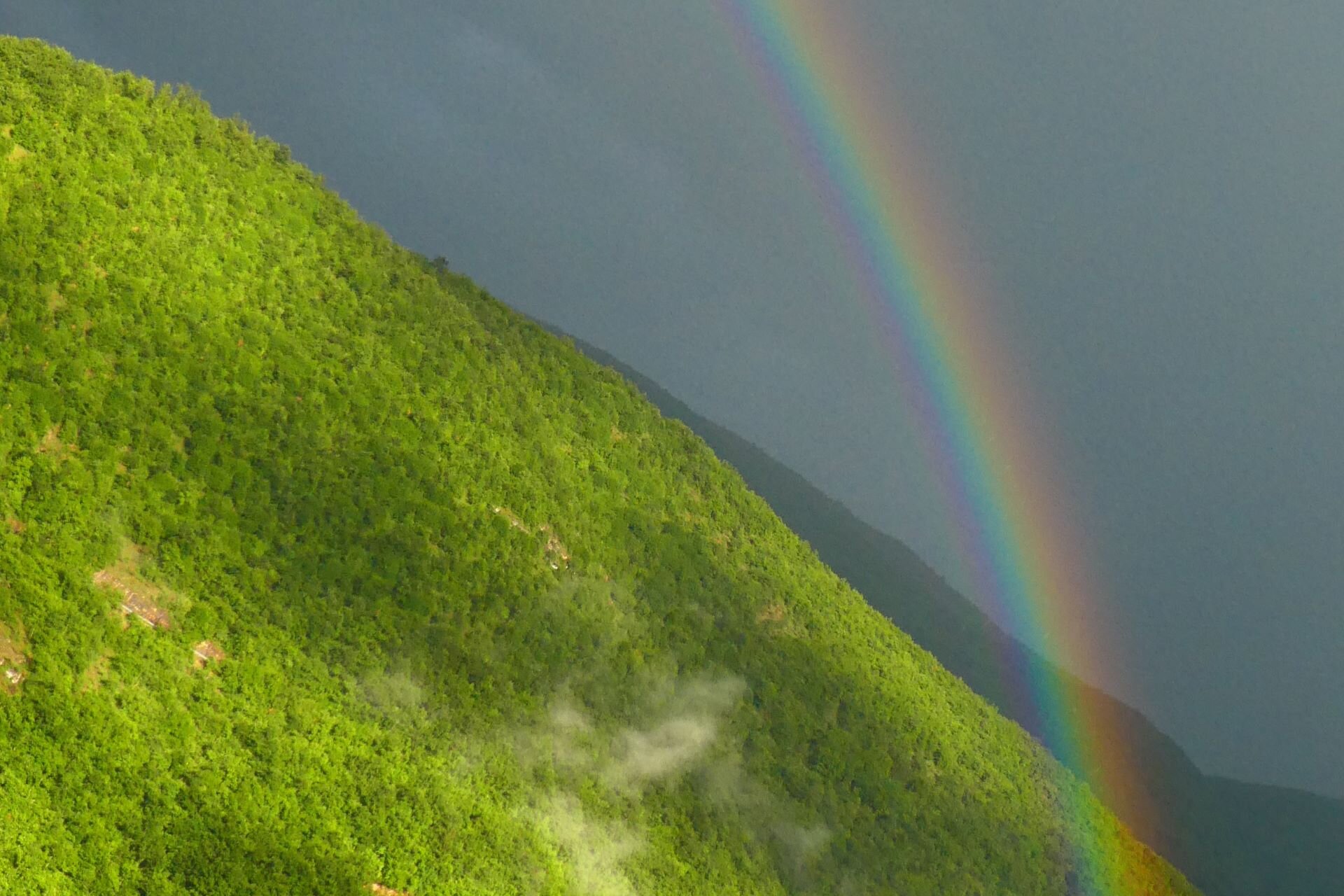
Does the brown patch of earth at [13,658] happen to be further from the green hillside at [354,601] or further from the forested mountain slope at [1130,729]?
the forested mountain slope at [1130,729]

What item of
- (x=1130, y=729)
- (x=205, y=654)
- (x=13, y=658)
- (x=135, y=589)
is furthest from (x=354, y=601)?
(x=1130, y=729)

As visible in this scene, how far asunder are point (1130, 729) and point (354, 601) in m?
167

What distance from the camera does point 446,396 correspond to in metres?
49.4

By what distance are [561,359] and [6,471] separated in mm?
33817

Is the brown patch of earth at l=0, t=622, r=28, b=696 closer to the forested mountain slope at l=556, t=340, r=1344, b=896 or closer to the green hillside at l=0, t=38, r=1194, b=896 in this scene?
the green hillside at l=0, t=38, r=1194, b=896

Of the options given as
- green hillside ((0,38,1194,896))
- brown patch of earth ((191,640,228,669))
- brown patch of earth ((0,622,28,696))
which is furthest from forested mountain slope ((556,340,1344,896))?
brown patch of earth ((0,622,28,696))

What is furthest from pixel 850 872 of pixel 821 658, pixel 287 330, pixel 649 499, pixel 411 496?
pixel 287 330

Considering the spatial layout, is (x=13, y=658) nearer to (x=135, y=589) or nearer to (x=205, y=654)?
(x=135, y=589)

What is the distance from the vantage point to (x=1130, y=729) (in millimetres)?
174125

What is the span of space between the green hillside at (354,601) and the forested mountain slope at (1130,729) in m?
82.5

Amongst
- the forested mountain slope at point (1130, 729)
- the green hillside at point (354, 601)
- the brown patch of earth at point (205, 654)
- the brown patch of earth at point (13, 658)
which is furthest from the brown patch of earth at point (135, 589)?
the forested mountain slope at point (1130, 729)

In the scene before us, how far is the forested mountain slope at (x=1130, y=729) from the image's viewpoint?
139 m

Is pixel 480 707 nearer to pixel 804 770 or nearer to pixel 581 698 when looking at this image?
pixel 581 698

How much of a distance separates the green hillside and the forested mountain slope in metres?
82.5
